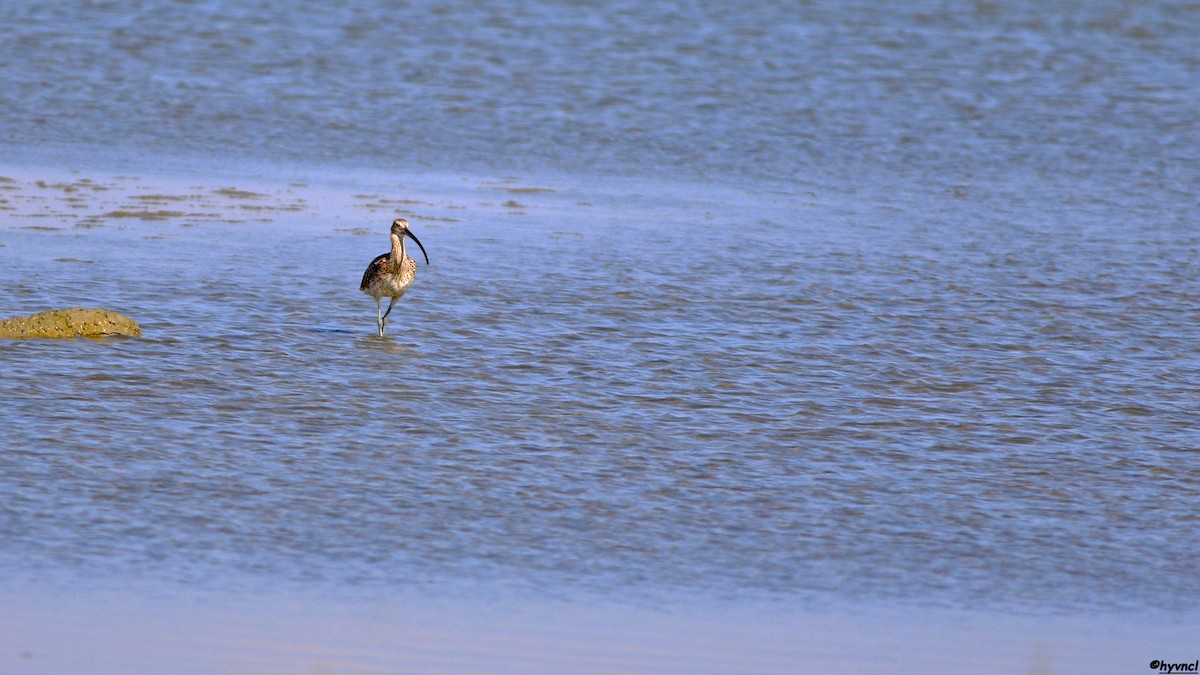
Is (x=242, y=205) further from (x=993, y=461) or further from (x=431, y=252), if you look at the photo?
(x=993, y=461)

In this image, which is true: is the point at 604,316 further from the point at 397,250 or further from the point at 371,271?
the point at 371,271

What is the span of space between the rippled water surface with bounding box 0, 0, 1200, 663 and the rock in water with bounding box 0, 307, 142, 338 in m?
0.19

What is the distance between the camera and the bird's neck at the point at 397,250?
1027 centimetres

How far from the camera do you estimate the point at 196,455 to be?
285 inches

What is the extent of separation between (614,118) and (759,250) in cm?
501

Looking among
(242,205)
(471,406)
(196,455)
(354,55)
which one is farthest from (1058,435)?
(354,55)

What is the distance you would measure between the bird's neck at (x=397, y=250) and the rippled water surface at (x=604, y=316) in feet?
1.33

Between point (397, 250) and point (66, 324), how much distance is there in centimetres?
208

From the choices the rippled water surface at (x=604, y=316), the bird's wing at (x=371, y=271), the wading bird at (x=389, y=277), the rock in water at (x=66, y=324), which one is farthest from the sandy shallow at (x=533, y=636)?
the bird's wing at (x=371, y=271)

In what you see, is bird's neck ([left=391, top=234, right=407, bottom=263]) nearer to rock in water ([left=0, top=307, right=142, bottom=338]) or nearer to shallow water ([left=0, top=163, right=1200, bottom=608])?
Result: shallow water ([left=0, top=163, right=1200, bottom=608])

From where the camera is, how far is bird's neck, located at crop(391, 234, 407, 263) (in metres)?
10.3

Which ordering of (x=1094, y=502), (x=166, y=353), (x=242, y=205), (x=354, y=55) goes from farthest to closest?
(x=354, y=55) < (x=242, y=205) < (x=166, y=353) < (x=1094, y=502)

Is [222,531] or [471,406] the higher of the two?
[471,406]

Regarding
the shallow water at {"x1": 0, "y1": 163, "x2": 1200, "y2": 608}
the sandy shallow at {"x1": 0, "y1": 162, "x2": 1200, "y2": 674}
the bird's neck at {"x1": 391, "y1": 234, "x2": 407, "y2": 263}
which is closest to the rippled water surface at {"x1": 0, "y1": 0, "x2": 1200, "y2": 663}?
the shallow water at {"x1": 0, "y1": 163, "x2": 1200, "y2": 608}
